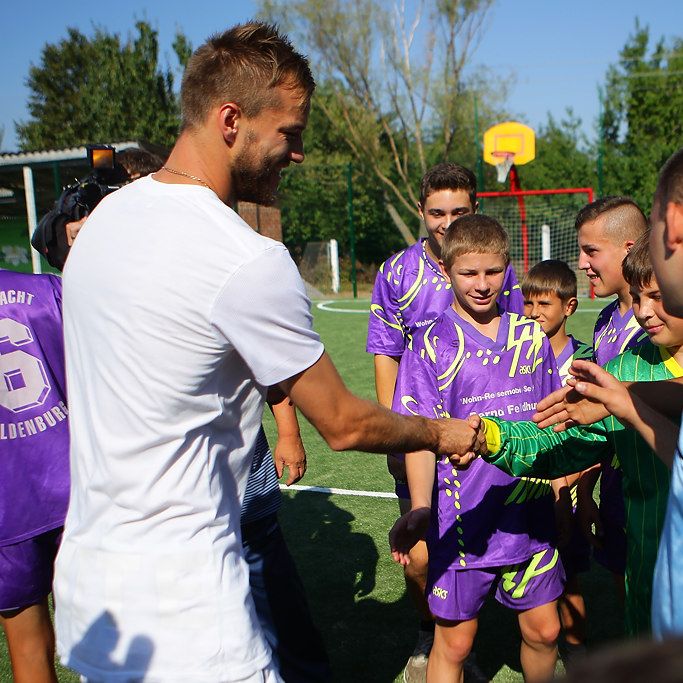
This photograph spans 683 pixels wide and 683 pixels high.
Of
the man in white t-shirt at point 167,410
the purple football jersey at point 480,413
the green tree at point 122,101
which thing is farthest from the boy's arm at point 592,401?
the green tree at point 122,101

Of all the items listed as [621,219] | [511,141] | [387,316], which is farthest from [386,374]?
[511,141]

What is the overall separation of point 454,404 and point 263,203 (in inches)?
47.2

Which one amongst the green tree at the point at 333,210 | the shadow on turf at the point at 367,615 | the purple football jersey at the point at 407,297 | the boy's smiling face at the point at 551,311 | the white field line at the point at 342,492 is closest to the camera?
the shadow on turf at the point at 367,615

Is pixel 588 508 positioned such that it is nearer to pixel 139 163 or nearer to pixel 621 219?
pixel 621 219

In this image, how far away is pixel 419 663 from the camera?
3574 mm

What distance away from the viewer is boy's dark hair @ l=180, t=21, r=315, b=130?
1.95m

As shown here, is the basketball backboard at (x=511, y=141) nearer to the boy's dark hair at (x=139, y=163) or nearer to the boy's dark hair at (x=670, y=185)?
the boy's dark hair at (x=139, y=163)

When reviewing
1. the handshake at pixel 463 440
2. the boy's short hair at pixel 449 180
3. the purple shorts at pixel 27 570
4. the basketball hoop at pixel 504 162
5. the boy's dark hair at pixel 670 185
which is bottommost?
the purple shorts at pixel 27 570

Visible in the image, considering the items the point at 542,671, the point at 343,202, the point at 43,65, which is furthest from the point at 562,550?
the point at 43,65

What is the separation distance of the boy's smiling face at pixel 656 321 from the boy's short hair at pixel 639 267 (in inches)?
1.1

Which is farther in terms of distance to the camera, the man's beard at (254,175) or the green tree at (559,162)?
the green tree at (559,162)

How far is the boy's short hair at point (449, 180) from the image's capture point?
4016 millimetres

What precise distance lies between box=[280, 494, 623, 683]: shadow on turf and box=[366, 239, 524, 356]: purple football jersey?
1364mm

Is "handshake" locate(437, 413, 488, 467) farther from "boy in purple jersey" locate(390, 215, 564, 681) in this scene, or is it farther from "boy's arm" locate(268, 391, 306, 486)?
"boy's arm" locate(268, 391, 306, 486)
